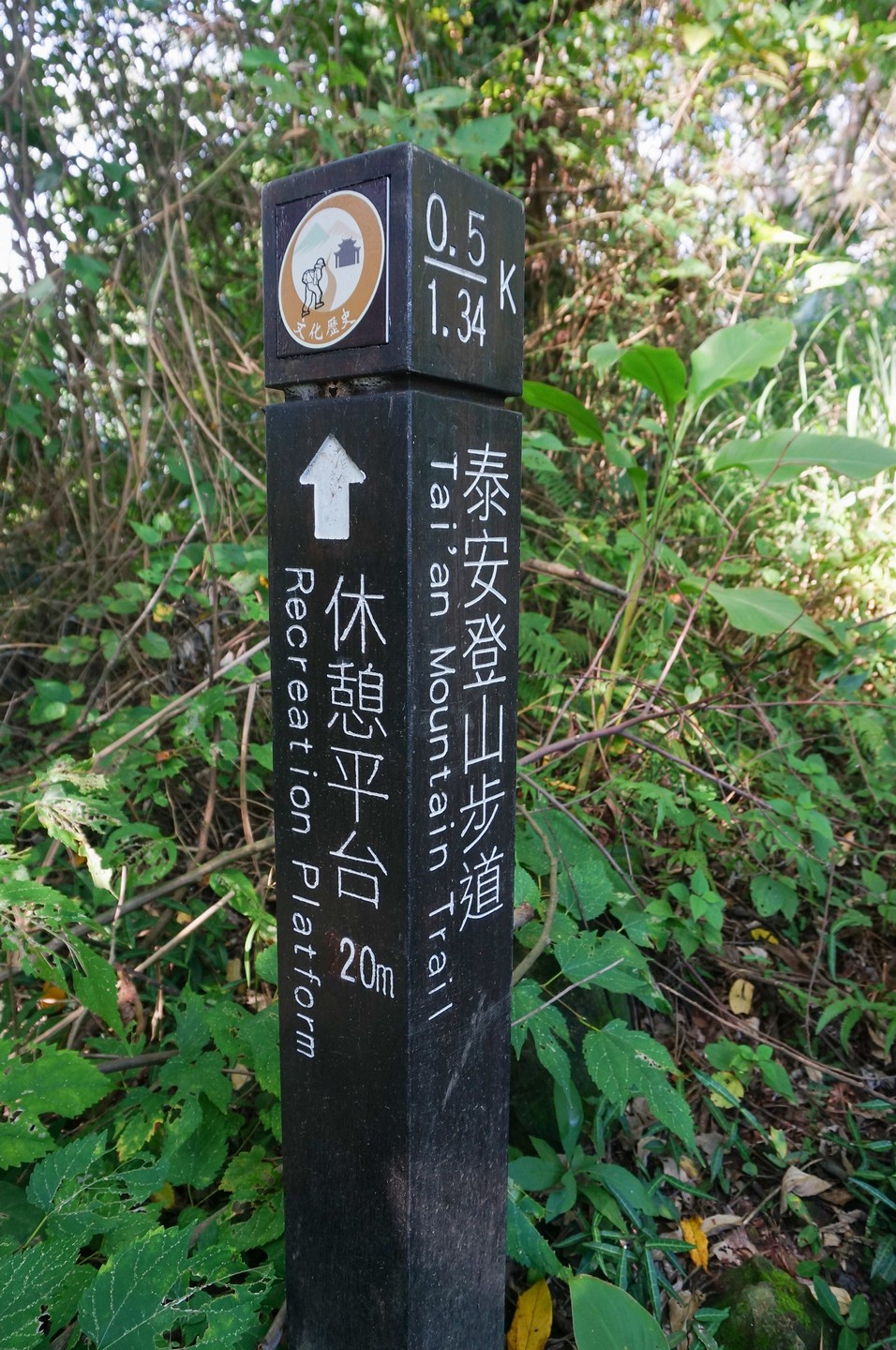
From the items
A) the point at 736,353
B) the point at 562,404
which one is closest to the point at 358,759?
the point at 562,404

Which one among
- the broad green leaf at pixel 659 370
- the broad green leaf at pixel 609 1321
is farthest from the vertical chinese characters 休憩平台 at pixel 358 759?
the broad green leaf at pixel 659 370

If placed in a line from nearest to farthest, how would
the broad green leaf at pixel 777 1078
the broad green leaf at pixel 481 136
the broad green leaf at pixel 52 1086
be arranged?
the broad green leaf at pixel 52 1086 → the broad green leaf at pixel 777 1078 → the broad green leaf at pixel 481 136

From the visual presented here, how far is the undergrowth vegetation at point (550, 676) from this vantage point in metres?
1.53

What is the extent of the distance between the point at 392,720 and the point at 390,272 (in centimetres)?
56

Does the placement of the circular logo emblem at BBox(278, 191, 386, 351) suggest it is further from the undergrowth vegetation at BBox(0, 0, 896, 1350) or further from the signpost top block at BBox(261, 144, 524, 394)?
the undergrowth vegetation at BBox(0, 0, 896, 1350)

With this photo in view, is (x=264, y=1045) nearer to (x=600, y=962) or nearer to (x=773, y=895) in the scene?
(x=600, y=962)

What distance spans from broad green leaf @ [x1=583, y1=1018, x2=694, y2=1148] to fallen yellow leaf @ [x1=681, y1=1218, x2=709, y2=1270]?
49cm

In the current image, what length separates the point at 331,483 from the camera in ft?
3.73

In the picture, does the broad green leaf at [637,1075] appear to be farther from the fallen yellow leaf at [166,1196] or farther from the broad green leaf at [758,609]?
the broad green leaf at [758,609]

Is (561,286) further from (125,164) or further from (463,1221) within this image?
(463,1221)

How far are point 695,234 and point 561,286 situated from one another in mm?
648

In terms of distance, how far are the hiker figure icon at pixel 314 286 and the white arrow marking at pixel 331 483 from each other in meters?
0.18

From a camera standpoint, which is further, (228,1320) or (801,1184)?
(801,1184)

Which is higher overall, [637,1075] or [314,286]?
[314,286]
